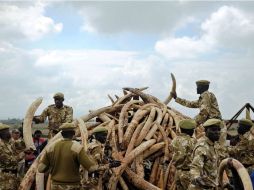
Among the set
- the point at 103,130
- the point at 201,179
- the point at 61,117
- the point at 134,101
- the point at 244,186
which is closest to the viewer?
the point at 244,186

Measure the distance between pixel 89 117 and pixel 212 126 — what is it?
5272 mm

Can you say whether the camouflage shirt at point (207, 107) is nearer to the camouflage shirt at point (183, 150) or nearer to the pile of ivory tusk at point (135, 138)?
the pile of ivory tusk at point (135, 138)

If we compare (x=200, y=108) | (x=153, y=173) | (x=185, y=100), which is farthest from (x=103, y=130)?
(x=185, y=100)

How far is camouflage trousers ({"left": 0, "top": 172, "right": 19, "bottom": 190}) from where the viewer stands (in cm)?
897

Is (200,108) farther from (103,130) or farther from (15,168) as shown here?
(15,168)

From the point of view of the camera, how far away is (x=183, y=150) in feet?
26.7

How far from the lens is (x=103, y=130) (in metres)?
8.83

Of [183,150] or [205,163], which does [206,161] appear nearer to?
[205,163]

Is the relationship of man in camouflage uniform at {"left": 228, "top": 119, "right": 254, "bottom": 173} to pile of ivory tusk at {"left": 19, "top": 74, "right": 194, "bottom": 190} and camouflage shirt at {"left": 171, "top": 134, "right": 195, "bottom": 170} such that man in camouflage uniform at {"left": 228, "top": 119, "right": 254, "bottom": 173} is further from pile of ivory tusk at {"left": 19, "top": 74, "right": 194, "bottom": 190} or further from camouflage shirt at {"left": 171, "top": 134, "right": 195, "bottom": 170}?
camouflage shirt at {"left": 171, "top": 134, "right": 195, "bottom": 170}

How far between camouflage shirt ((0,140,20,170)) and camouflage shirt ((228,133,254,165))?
450 centimetres

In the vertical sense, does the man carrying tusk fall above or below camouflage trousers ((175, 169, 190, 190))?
above

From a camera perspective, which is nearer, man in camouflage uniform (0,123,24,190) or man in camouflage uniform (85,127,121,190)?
man in camouflage uniform (85,127,121,190)

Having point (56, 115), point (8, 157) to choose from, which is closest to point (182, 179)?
point (8, 157)

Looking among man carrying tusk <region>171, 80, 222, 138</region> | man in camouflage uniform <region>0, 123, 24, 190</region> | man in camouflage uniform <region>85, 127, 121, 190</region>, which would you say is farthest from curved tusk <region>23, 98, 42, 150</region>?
man carrying tusk <region>171, 80, 222, 138</region>
